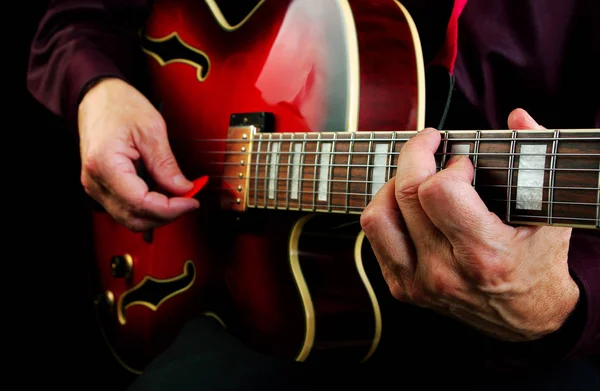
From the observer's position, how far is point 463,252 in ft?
1.65

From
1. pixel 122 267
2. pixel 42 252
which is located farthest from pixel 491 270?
pixel 42 252

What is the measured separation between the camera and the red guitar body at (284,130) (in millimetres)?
698

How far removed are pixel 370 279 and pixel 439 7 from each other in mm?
438

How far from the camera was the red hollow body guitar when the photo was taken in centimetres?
65

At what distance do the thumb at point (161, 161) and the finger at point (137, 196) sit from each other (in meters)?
0.03

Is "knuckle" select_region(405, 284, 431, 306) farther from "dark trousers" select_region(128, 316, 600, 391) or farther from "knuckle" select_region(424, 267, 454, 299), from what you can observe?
"dark trousers" select_region(128, 316, 600, 391)

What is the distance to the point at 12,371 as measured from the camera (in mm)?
1254

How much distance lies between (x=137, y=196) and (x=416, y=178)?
1.52ft

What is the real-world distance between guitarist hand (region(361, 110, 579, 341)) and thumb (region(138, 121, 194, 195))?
1.25ft

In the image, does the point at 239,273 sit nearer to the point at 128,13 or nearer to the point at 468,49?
the point at 468,49

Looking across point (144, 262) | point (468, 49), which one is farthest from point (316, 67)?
point (144, 262)

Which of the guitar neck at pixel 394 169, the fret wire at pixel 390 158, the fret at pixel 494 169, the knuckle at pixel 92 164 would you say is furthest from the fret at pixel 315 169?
the knuckle at pixel 92 164

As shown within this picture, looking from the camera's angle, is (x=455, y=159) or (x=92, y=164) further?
(x=92, y=164)

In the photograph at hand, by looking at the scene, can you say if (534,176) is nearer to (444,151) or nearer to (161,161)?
(444,151)
